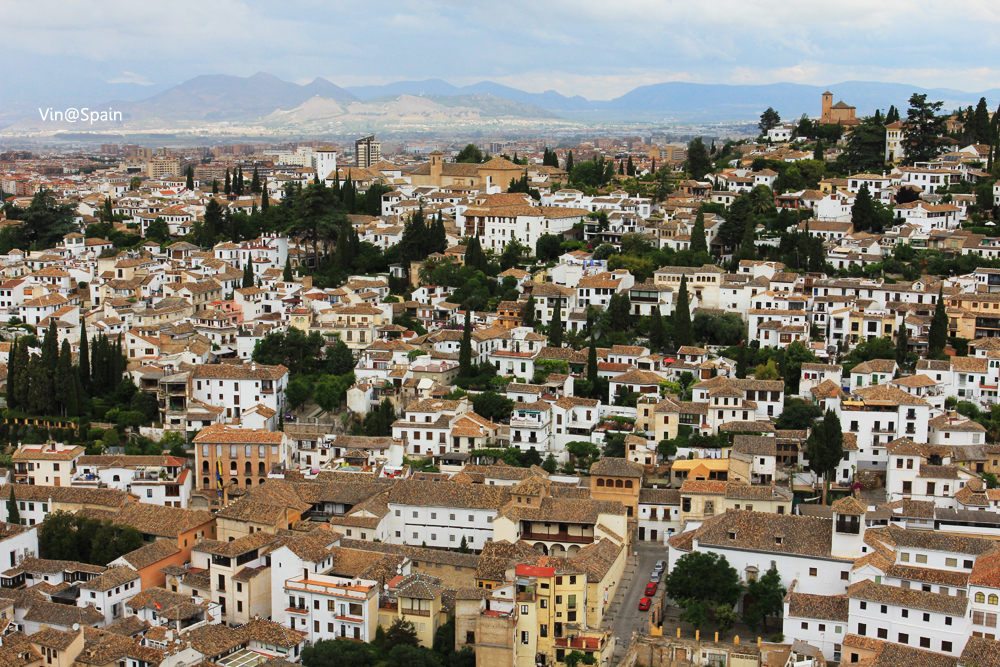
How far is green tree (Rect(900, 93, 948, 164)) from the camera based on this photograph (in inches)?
2255

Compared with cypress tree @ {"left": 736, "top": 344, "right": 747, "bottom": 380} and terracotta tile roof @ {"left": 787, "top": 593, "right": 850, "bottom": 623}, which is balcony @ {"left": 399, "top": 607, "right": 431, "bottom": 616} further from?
cypress tree @ {"left": 736, "top": 344, "right": 747, "bottom": 380}

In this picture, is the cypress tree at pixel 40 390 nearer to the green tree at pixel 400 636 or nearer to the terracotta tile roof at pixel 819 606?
Result: the green tree at pixel 400 636

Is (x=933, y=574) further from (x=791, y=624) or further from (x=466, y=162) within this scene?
(x=466, y=162)

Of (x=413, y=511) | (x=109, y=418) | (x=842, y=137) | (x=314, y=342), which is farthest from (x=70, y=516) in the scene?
(x=842, y=137)

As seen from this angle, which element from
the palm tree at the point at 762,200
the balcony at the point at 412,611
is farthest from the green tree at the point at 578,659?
the palm tree at the point at 762,200

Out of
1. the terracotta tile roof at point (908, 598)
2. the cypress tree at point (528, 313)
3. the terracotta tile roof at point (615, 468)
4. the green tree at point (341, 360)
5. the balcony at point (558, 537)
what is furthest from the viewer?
the cypress tree at point (528, 313)

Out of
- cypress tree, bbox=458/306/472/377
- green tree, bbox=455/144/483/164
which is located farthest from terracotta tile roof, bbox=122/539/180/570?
green tree, bbox=455/144/483/164

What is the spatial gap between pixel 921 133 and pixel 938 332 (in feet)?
76.0

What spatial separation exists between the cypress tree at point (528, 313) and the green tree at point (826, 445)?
13.5 metres

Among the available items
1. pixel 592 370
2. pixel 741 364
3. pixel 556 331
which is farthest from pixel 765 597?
pixel 556 331

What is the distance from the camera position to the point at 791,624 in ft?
83.5

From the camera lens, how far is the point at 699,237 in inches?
1874

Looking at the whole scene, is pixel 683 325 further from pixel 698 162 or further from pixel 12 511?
pixel 698 162

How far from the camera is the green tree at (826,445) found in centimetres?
3188
